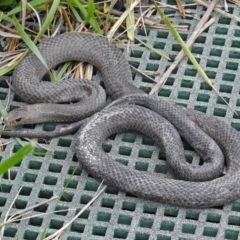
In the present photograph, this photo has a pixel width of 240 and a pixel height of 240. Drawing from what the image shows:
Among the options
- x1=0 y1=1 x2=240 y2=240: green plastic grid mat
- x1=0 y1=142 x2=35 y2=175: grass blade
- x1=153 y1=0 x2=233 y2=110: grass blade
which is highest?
x1=0 y1=142 x2=35 y2=175: grass blade

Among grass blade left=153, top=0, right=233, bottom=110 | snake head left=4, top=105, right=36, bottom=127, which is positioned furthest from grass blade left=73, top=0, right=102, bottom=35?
snake head left=4, top=105, right=36, bottom=127

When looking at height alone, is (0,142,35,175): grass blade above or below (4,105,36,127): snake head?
above

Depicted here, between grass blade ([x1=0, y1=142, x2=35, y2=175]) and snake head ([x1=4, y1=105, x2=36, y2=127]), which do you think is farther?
snake head ([x1=4, y1=105, x2=36, y2=127])

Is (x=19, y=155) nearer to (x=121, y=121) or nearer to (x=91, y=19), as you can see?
(x=121, y=121)

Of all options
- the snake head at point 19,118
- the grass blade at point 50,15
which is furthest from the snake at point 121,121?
the grass blade at point 50,15

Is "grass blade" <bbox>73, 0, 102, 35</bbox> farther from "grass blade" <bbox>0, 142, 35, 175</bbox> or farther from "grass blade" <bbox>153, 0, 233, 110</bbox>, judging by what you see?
"grass blade" <bbox>0, 142, 35, 175</bbox>

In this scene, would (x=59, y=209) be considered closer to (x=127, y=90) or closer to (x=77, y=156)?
(x=77, y=156)
